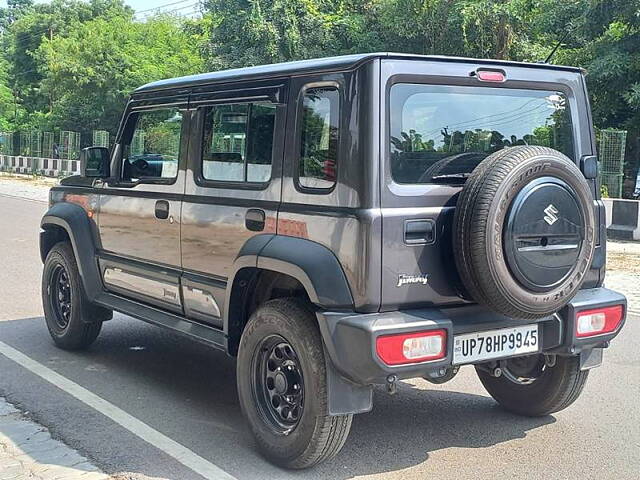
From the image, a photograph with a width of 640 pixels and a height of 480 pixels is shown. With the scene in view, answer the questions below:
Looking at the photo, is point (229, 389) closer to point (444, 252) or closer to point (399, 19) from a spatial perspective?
point (444, 252)

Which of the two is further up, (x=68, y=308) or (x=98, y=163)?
(x=98, y=163)

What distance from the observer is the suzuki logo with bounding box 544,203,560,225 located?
12.7ft

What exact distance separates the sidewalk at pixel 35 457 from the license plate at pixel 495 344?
6.15 feet

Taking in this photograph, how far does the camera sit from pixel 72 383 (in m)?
5.58

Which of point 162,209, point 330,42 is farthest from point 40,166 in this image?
point 162,209

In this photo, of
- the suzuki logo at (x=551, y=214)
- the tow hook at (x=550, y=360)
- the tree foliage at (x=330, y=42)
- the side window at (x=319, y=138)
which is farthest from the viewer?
the tree foliage at (x=330, y=42)

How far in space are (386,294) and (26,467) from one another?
82.1 inches

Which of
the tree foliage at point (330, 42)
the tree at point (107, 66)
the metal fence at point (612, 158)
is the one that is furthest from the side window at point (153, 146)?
the tree at point (107, 66)

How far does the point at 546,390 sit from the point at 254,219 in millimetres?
2040

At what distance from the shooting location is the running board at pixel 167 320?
475 centimetres

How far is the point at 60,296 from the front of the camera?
21.4 ft

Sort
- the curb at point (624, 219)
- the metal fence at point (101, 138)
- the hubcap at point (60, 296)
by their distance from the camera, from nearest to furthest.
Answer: the hubcap at point (60, 296)
the curb at point (624, 219)
the metal fence at point (101, 138)

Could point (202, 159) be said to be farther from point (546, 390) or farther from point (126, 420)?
point (546, 390)

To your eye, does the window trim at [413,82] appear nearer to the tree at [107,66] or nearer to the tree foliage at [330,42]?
the tree foliage at [330,42]
